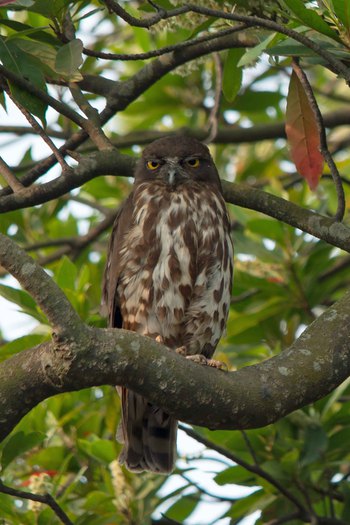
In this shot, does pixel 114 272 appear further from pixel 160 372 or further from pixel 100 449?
pixel 160 372

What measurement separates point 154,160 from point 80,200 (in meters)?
1.69

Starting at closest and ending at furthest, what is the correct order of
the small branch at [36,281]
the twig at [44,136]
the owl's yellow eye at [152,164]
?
the small branch at [36,281] → the twig at [44,136] → the owl's yellow eye at [152,164]

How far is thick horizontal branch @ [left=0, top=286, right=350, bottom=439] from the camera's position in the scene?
3.18 metres

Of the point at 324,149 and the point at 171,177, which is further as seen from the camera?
the point at 171,177

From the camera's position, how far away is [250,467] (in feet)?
16.0

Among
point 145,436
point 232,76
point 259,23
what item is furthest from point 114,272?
point 259,23

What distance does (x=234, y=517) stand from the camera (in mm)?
5469

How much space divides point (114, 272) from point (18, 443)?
44.1 inches

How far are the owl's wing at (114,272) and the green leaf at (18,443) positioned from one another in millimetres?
903

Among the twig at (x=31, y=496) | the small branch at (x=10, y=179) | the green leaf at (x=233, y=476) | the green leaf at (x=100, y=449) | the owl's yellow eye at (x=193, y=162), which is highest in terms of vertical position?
the owl's yellow eye at (x=193, y=162)

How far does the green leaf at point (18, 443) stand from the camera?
467cm

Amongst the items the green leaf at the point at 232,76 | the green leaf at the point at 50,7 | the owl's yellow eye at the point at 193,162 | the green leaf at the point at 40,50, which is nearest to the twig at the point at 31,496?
the green leaf at the point at 40,50

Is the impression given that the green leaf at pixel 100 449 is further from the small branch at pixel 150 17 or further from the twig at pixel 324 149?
the small branch at pixel 150 17

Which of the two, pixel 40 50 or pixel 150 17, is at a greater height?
pixel 40 50
